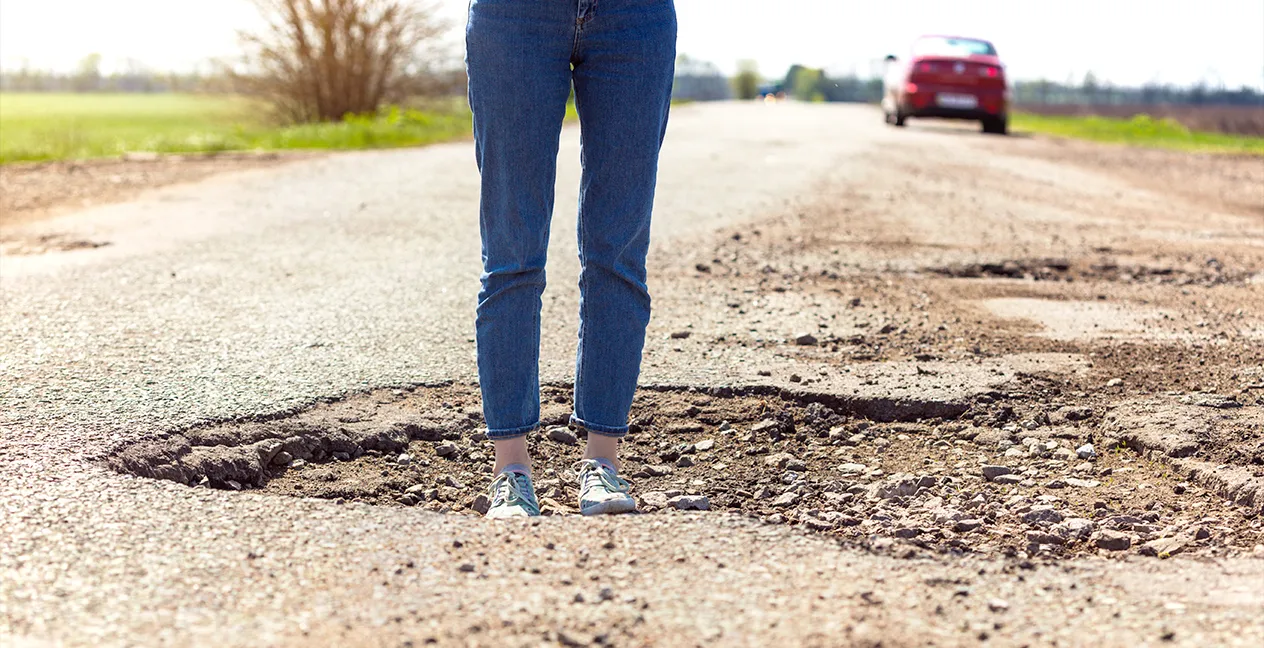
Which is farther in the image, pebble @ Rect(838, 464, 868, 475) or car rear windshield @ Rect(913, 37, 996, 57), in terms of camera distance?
car rear windshield @ Rect(913, 37, 996, 57)

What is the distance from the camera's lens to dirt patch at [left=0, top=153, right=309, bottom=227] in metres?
8.11

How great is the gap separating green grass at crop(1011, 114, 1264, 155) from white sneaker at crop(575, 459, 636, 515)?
609 inches

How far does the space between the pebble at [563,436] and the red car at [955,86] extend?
1679 cm

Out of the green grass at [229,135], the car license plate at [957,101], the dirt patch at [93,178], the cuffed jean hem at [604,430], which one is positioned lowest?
the cuffed jean hem at [604,430]

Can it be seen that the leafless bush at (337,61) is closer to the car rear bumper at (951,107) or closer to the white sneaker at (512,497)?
the car rear bumper at (951,107)

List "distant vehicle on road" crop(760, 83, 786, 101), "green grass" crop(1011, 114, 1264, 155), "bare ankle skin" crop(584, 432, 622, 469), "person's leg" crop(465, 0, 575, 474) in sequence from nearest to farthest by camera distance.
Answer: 1. "person's leg" crop(465, 0, 575, 474)
2. "bare ankle skin" crop(584, 432, 622, 469)
3. "distant vehicle on road" crop(760, 83, 786, 101)
4. "green grass" crop(1011, 114, 1264, 155)

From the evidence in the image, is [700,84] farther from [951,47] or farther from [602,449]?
[602,449]

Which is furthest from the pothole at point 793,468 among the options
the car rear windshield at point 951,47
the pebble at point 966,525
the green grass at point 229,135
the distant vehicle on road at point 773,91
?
the car rear windshield at point 951,47

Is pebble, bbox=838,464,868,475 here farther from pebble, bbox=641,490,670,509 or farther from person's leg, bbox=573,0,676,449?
person's leg, bbox=573,0,676,449

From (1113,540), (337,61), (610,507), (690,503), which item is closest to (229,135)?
(337,61)

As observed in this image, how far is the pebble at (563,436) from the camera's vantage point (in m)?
3.37

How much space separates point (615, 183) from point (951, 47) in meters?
18.2

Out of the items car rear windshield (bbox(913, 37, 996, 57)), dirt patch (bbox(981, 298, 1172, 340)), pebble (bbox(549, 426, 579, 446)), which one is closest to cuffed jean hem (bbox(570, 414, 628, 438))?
pebble (bbox(549, 426, 579, 446))

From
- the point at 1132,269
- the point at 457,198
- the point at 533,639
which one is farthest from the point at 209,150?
the point at 533,639
